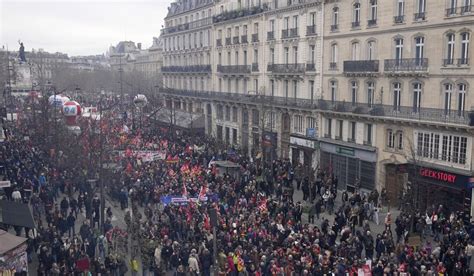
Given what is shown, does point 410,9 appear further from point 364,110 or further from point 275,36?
point 275,36

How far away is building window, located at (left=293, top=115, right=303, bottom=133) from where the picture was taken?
42219 millimetres


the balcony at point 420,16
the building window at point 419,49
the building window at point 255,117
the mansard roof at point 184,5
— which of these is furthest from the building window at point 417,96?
the mansard roof at point 184,5

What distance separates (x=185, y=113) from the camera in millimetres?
62281

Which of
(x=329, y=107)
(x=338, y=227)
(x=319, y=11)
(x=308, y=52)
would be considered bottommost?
(x=338, y=227)

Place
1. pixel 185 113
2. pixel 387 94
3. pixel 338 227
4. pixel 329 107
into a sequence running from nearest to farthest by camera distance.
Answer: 1. pixel 338 227
2. pixel 387 94
3. pixel 329 107
4. pixel 185 113

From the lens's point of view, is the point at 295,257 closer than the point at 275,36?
Yes

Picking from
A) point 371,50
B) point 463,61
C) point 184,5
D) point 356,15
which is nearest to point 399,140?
point 463,61

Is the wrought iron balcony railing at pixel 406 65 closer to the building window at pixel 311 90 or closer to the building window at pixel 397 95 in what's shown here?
the building window at pixel 397 95

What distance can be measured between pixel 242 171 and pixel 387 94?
423 inches

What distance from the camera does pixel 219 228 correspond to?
2231 cm

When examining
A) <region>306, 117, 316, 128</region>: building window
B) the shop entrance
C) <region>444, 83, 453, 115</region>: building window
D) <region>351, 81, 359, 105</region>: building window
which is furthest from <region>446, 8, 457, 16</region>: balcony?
<region>306, 117, 316, 128</region>: building window

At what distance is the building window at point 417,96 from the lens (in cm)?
3077

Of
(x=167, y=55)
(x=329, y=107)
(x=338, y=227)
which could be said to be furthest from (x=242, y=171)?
(x=167, y=55)

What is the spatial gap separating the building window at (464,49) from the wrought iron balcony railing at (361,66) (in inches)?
258
